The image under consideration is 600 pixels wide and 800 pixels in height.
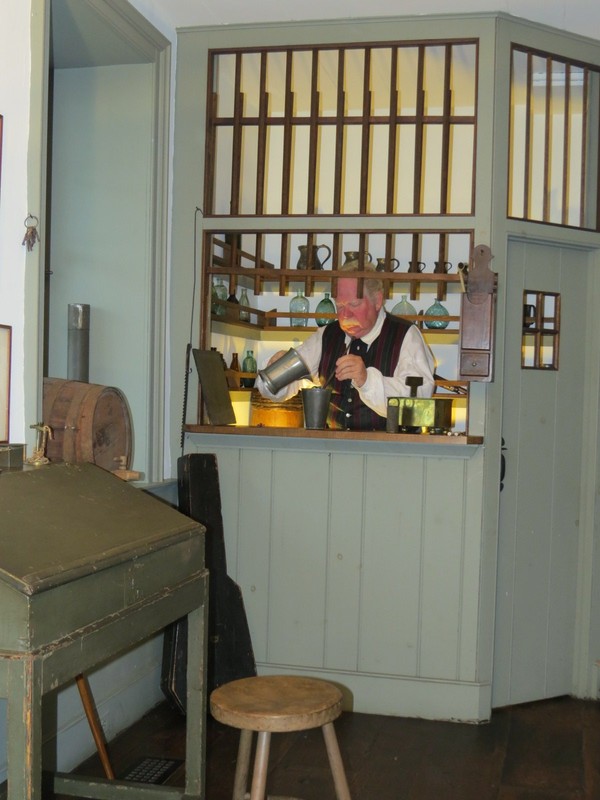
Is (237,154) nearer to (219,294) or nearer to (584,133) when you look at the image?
(219,294)

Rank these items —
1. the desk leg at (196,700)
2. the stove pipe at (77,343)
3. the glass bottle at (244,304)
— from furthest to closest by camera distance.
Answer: the glass bottle at (244,304), the stove pipe at (77,343), the desk leg at (196,700)

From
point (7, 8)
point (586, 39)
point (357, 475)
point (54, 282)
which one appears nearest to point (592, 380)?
point (357, 475)

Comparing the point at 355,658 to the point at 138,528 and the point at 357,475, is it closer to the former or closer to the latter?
the point at 357,475

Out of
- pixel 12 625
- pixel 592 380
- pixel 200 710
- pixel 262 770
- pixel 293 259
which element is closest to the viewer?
pixel 12 625

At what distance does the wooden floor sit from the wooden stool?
72cm

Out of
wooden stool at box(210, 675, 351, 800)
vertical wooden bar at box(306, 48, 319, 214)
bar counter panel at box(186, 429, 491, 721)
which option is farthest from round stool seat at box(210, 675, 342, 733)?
vertical wooden bar at box(306, 48, 319, 214)

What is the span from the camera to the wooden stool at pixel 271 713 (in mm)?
2336

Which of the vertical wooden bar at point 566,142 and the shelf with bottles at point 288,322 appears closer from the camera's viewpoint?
the vertical wooden bar at point 566,142

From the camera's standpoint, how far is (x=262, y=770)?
2.34m

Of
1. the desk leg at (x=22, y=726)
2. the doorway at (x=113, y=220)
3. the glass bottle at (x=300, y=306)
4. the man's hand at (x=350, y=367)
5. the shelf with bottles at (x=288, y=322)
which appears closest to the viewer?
the desk leg at (x=22, y=726)

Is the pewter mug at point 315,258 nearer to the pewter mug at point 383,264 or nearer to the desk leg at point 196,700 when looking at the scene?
the pewter mug at point 383,264

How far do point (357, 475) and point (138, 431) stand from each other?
97cm

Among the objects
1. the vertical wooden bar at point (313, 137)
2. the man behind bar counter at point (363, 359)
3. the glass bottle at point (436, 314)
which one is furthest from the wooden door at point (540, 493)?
the glass bottle at point (436, 314)

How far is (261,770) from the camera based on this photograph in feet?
7.65
